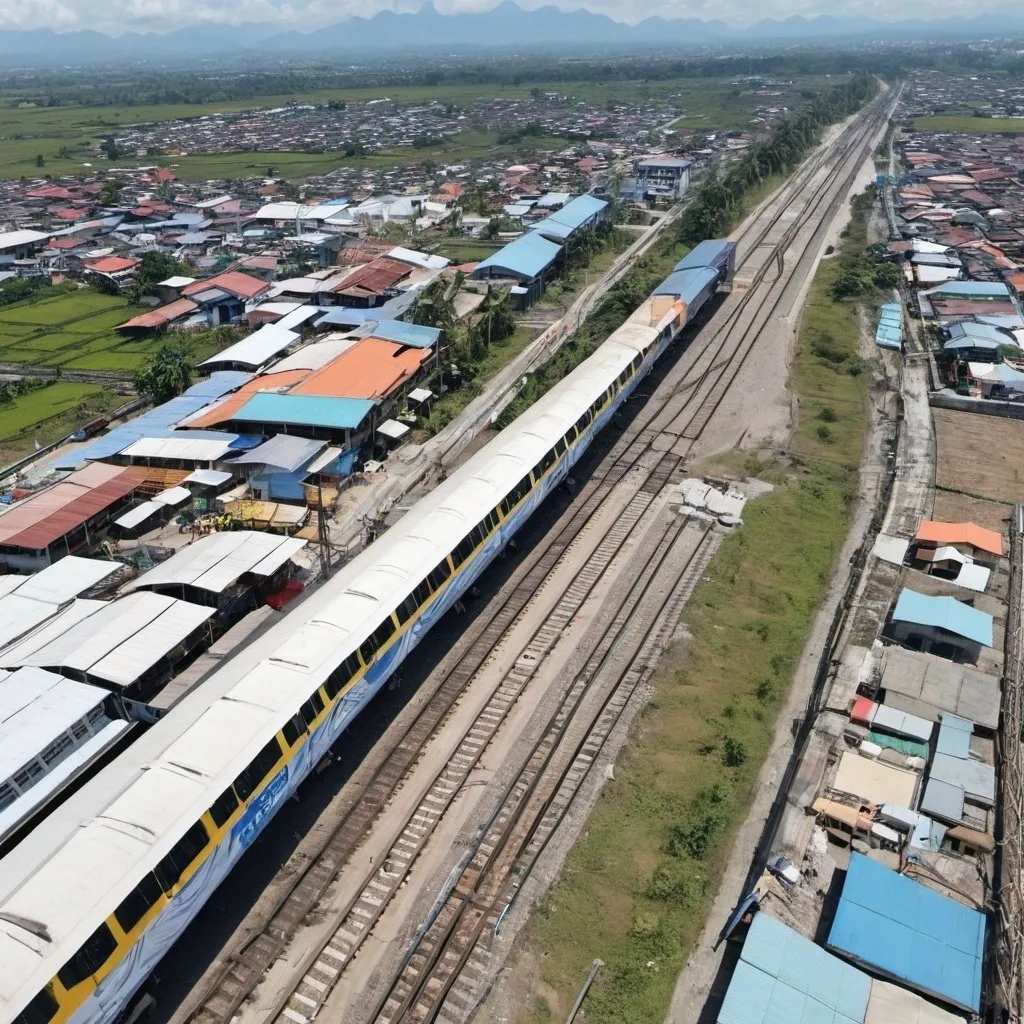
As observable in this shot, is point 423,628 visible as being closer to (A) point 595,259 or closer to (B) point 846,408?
(B) point 846,408

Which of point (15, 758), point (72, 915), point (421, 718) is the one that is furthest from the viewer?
point (421, 718)

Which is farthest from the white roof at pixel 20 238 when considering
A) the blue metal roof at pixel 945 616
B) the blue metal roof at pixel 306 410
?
the blue metal roof at pixel 945 616

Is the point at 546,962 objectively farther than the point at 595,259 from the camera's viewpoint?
No

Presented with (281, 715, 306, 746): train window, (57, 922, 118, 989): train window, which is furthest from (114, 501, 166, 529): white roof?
(57, 922, 118, 989): train window

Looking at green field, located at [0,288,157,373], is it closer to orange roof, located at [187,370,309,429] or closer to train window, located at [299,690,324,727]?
orange roof, located at [187,370,309,429]

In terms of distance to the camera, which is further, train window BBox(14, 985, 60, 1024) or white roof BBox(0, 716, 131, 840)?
white roof BBox(0, 716, 131, 840)

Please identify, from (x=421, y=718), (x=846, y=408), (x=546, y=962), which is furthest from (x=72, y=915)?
(x=846, y=408)

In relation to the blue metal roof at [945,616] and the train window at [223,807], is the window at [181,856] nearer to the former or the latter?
the train window at [223,807]
